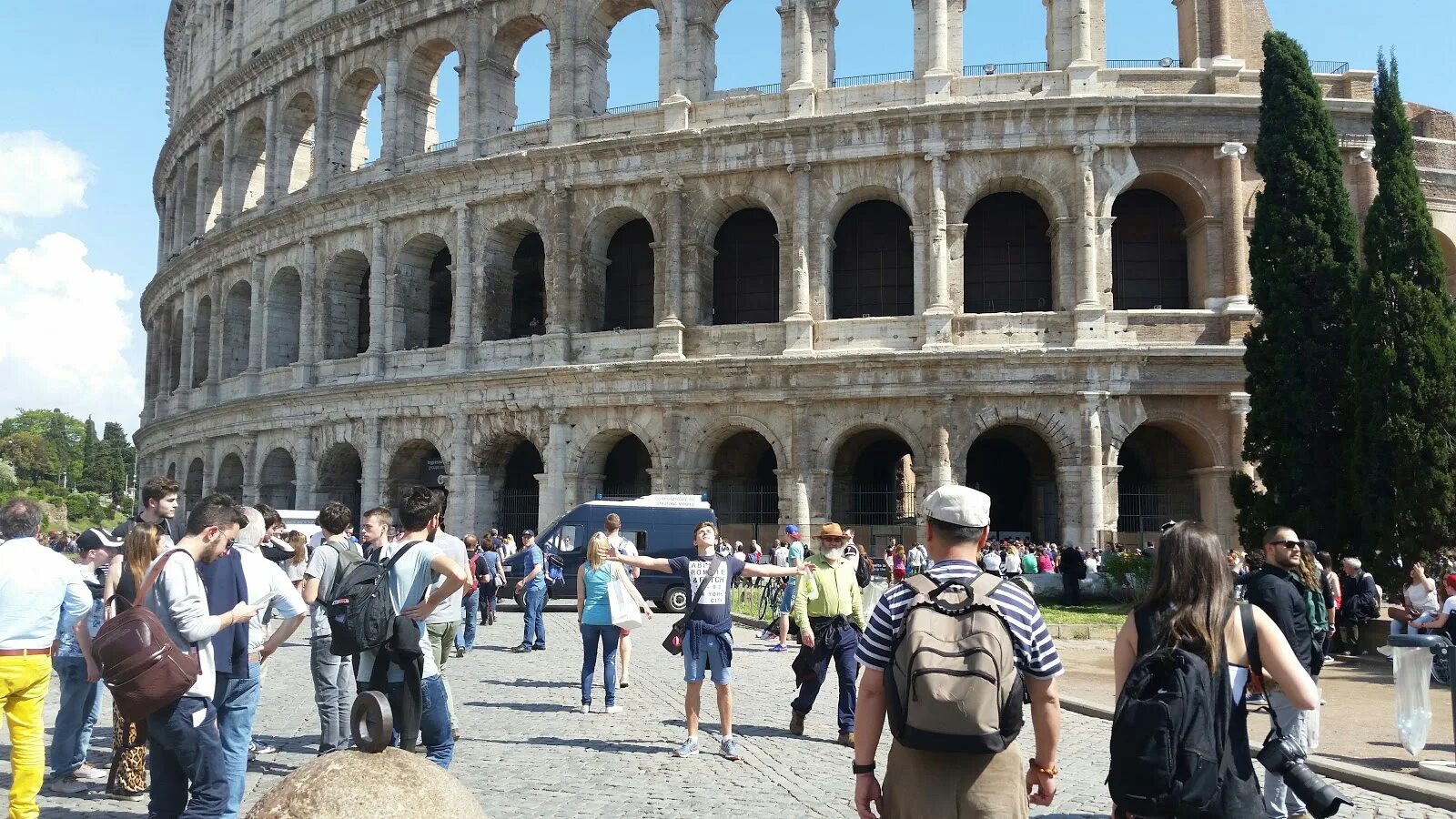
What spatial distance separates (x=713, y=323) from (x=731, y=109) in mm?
4642

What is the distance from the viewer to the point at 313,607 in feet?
25.8

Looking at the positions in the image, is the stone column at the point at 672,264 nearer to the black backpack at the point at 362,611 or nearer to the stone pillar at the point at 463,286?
the stone pillar at the point at 463,286

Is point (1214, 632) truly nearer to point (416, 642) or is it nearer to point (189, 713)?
point (416, 642)

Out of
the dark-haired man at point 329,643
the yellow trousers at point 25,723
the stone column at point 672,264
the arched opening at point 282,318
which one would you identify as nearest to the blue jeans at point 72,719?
the dark-haired man at point 329,643

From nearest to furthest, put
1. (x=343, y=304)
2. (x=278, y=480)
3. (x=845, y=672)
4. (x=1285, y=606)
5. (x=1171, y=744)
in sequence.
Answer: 1. (x=1171, y=744)
2. (x=1285, y=606)
3. (x=845, y=672)
4. (x=343, y=304)
5. (x=278, y=480)

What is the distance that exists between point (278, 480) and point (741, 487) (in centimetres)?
1325

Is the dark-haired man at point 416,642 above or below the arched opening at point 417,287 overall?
below

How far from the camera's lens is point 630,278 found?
26.0 meters

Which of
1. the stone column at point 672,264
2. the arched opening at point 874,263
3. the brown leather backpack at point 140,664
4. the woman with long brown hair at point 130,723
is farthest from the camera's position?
the arched opening at point 874,263

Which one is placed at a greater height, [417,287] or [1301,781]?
[417,287]

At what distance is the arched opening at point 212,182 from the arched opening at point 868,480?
72.4 feet

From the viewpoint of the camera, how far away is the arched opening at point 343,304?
2819 centimetres

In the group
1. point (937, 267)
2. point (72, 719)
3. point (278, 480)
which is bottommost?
point (72, 719)

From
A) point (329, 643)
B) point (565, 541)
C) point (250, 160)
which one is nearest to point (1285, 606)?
point (329, 643)
